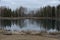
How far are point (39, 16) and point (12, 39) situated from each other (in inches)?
1346

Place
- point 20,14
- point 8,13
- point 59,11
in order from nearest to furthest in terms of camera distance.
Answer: point 59,11 < point 8,13 < point 20,14

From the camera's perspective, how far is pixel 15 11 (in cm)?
4041

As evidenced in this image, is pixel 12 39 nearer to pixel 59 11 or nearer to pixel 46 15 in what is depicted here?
pixel 59 11

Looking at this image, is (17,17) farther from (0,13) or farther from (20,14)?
(0,13)

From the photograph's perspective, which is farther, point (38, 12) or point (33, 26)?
point (38, 12)

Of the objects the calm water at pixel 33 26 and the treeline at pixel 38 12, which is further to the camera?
the treeline at pixel 38 12

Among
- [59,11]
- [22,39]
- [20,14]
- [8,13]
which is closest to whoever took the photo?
[22,39]

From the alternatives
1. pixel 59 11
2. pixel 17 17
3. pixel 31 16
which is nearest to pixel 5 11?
pixel 17 17

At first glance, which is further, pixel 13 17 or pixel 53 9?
pixel 13 17

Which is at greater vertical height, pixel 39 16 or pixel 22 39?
pixel 22 39

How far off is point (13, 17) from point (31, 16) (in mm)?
4405

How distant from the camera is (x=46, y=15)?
42.0 m

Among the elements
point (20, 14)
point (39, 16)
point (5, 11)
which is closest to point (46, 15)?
point (39, 16)

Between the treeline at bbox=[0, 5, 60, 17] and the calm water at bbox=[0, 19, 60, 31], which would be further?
the treeline at bbox=[0, 5, 60, 17]
